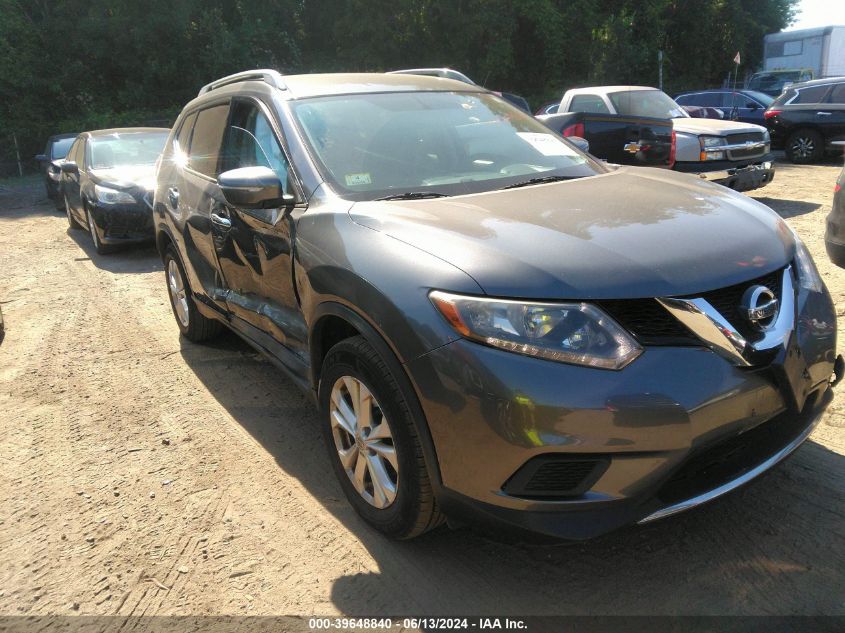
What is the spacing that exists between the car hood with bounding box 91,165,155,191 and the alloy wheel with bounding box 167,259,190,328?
3.89 metres

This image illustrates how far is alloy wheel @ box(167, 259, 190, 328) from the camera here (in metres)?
5.02

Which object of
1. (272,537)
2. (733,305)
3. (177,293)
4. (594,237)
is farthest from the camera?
(177,293)

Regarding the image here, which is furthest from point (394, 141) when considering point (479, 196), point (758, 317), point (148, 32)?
point (148, 32)

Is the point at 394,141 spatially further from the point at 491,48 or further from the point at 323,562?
the point at 491,48

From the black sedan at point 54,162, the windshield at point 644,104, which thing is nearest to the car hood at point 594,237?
the windshield at point 644,104

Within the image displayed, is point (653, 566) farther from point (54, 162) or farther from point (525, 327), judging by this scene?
point (54, 162)

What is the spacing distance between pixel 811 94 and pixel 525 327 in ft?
46.6

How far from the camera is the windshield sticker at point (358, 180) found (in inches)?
118

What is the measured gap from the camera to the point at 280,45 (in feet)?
91.5

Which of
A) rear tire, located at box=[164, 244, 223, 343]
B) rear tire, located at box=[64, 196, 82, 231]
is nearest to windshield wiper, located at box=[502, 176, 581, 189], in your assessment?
rear tire, located at box=[164, 244, 223, 343]

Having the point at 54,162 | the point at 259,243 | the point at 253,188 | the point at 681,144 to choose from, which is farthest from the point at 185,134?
the point at 54,162

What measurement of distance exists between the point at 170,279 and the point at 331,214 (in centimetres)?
289

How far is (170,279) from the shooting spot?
5.27 m

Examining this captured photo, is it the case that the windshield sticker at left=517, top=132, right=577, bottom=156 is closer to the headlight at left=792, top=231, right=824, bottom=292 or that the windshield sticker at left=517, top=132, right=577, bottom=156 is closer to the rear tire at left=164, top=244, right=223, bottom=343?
the headlight at left=792, top=231, right=824, bottom=292
